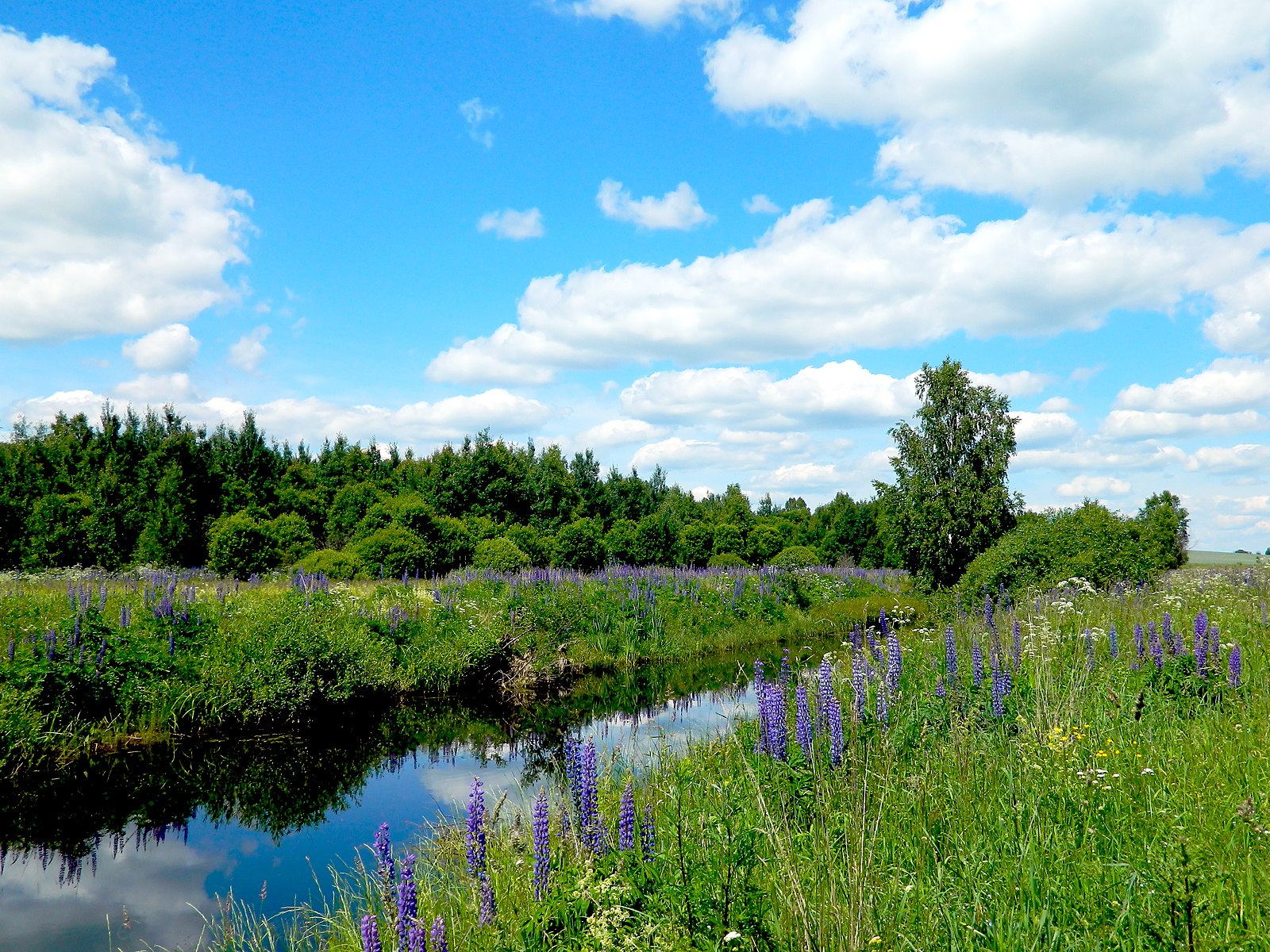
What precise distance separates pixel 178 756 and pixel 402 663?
11.5 ft

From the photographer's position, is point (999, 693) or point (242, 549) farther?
point (242, 549)

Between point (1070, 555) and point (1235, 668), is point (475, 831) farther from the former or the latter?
point (1070, 555)

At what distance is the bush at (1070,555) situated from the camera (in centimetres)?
1254

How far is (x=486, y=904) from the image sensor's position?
3.33m

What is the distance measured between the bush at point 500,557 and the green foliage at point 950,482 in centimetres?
1339

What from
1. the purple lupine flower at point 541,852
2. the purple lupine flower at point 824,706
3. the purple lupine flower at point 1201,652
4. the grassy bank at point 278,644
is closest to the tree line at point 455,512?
the grassy bank at point 278,644

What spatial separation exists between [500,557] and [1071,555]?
41.1ft

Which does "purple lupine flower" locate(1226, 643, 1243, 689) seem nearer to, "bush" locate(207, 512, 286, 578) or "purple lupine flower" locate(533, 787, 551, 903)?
"purple lupine flower" locate(533, 787, 551, 903)

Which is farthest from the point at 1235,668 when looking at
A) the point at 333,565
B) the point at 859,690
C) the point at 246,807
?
the point at 333,565

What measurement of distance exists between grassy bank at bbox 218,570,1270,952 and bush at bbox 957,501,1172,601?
235 inches

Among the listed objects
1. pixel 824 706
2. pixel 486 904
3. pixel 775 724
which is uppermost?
pixel 824 706

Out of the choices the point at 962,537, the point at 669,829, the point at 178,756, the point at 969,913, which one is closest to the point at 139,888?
the point at 178,756

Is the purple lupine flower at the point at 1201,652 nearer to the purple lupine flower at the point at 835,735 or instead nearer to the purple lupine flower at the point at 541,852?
the purple lupine flower at the point at 835,735

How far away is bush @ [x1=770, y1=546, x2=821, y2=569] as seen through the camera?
80.0 feet
